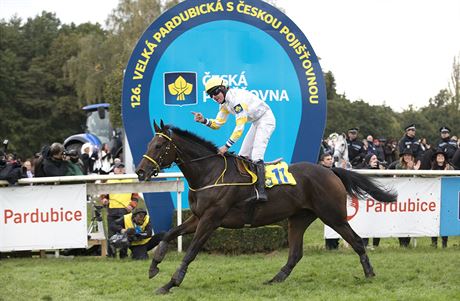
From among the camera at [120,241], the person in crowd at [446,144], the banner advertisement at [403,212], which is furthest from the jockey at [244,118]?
the person in crowd at [446,144]

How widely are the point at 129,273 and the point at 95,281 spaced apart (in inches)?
24.5

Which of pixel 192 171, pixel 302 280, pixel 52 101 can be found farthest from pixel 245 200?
pixel 52 101

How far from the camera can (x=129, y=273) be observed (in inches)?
347

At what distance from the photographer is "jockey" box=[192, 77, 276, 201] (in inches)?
310

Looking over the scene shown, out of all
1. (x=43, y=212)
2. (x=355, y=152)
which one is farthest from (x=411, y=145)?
(x=43, y=212)

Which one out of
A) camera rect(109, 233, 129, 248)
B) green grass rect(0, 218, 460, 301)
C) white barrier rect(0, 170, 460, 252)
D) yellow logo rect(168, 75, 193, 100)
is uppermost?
yellow logo rect(168, 75, 193, 100)

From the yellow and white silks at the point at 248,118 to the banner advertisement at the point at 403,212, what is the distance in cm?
304

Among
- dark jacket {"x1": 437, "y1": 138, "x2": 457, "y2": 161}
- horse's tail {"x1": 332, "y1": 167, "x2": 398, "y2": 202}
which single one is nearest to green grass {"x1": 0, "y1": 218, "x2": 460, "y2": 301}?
horse's tail {"x1": 332, "y1": 167, "x2": 398, "y2": 202}

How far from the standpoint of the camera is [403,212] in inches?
434

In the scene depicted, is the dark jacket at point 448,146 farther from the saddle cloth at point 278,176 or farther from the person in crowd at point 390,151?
the saddle cloth at point 278,176

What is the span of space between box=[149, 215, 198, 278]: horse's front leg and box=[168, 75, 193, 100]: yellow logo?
4.02m

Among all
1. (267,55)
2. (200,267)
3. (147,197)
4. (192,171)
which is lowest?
(200,267)

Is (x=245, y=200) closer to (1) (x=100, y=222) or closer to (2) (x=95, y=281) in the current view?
(2) (x=95, y=281)

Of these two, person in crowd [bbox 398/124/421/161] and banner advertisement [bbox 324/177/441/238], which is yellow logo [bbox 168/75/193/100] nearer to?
banner advertisement [bbox 324/177/441/238]
